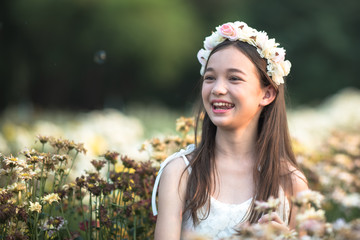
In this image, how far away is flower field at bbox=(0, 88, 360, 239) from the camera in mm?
1494

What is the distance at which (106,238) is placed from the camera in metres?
2.47

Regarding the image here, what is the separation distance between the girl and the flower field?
227mm

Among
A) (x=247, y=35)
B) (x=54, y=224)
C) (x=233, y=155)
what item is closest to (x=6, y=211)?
(x=54, y=224)

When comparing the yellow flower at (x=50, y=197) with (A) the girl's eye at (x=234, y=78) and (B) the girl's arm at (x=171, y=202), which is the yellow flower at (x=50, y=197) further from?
(A) the girl's eye at (x=234, y=78)

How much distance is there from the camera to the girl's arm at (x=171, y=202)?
2.24 m

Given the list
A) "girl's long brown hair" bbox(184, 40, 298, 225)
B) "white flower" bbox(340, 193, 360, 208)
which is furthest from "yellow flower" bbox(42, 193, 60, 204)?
"white flower" bbox(340, 193, 360, 208)

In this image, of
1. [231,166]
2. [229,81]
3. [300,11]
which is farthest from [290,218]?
[300,11]

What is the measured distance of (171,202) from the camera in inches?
90.0

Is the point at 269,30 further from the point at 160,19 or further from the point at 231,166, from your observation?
the point at 231,166

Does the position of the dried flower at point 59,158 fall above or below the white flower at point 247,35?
below

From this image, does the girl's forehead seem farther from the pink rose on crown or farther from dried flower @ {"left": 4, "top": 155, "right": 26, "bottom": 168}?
dried flower @ {"left": 4, "top": 155, "right": 26, "bottom": 168}

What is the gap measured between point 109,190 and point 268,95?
0.85 meters

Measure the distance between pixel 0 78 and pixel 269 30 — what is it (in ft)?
36.2

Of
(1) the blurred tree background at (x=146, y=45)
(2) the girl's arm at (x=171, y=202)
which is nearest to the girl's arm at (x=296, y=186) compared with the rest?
(2) the girl's arm at (x=171, y=202)
